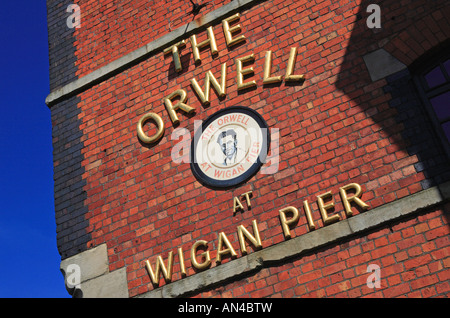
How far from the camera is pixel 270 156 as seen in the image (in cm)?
510

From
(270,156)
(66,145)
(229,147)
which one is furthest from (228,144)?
(66,145)

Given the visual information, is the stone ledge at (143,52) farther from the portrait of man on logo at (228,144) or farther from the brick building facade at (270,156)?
the portrait of man on logo at (228,144)

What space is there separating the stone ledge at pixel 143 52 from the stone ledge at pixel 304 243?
287 centimetres

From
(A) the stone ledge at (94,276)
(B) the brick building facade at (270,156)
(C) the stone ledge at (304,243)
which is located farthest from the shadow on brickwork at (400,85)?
(A) the stone ledge at (94,276)

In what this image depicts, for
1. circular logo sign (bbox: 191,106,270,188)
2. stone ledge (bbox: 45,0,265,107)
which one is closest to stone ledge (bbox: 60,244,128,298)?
circular logo sign (bbox: 191,106,270,188)

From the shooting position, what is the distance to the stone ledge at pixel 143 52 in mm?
5965

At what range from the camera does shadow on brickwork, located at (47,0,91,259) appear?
5.80 meters

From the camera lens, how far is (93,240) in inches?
222

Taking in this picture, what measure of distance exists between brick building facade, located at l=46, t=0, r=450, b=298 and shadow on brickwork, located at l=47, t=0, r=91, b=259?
0.03 meters

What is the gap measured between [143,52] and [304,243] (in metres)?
3.23

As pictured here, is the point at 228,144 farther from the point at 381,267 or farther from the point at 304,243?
the point at 381,267
